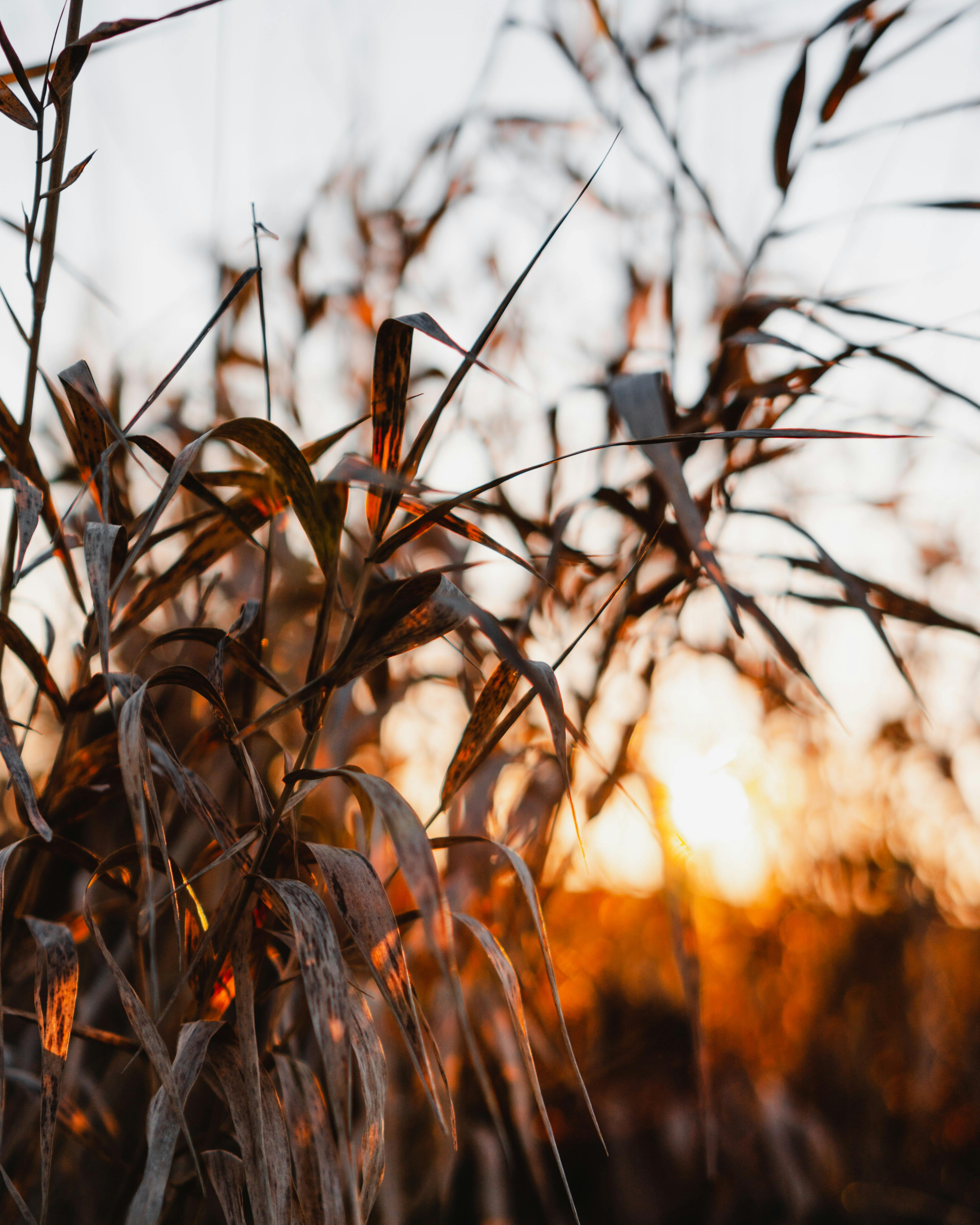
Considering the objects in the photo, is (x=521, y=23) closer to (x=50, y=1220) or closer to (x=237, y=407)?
(x=237, y=407)

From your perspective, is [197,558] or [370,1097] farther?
[197,558]

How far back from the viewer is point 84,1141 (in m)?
0.41

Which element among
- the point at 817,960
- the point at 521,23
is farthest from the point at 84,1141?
the point at 817,960

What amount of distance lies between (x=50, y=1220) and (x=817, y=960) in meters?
1.22

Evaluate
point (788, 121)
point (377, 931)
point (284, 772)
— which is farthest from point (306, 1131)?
point (788, 121)

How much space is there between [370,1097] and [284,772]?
284 millimetres

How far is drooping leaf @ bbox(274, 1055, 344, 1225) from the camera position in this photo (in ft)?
1.06

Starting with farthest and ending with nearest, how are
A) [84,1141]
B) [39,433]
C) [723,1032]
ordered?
[723,1032], [39,433], [84,1141]

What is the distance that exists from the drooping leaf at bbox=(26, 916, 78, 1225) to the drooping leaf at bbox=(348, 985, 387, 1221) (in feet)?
0.38

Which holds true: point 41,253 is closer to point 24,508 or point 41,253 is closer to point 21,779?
point 24,508

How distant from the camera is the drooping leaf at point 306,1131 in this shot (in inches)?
12.7

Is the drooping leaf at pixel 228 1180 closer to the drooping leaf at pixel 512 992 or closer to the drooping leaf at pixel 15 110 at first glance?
the drooping leaf at pixel 512 992

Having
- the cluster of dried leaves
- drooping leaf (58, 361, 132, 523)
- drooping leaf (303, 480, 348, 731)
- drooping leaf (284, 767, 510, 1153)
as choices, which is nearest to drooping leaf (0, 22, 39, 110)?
the cluster of dried leaves

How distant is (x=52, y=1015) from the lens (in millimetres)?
315
